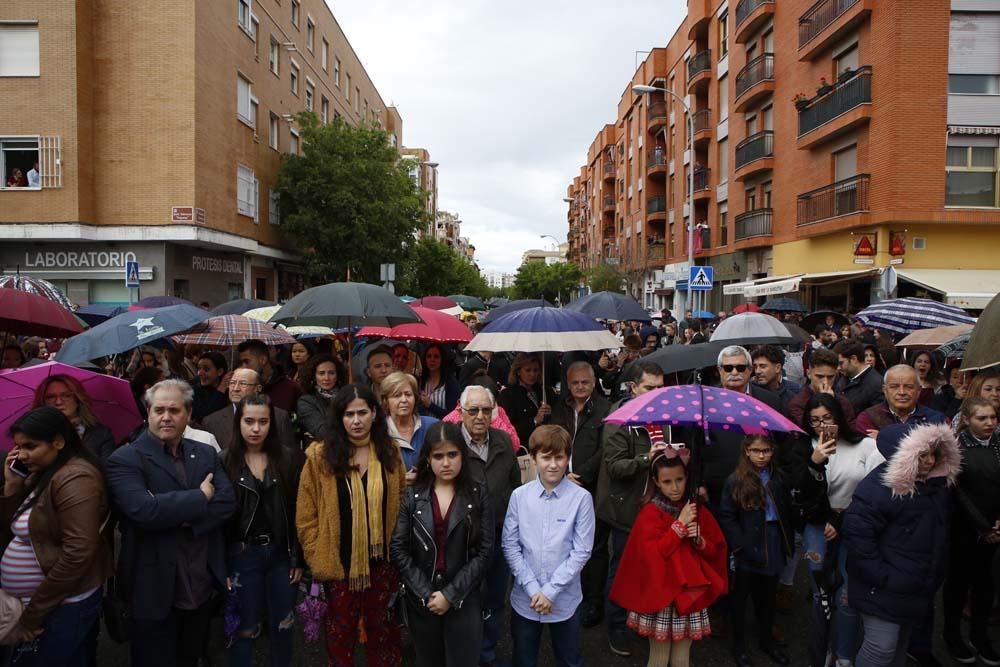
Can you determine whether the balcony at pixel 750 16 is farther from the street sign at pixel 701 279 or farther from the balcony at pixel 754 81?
the street sign at pixel 701 279

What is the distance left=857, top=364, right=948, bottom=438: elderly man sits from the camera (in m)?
4.58

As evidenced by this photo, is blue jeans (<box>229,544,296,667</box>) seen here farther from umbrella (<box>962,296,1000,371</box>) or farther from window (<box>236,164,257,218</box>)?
window (<box>236,164,257,218</box>)

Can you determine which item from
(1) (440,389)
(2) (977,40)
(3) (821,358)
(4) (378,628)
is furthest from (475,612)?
(2) (977,40)

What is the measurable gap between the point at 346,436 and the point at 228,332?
3057 millimetres

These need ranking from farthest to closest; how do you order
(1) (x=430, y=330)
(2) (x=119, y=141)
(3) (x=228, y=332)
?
(2) (x=119, y=141)
(1) (x=430, y=330)
(3) (x=228, y=332)

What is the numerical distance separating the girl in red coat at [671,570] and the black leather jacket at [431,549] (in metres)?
0.94

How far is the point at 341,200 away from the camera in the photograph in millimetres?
25281

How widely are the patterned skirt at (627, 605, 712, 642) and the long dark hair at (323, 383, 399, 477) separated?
176 centimetres

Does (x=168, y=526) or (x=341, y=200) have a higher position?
(x=341, y=200)

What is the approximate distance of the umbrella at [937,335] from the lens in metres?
Answer: 6.62

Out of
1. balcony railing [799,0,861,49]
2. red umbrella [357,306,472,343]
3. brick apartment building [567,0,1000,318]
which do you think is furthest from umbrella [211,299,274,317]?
balcony railing [799,0,861,49]

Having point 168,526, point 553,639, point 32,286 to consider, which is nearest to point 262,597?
point 168,526

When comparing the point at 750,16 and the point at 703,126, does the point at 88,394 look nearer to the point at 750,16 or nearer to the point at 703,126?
the point at 750,16

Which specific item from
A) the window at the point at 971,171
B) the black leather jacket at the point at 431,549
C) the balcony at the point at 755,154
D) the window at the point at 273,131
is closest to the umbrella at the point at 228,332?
the black leather jacket at the point at 431,549
